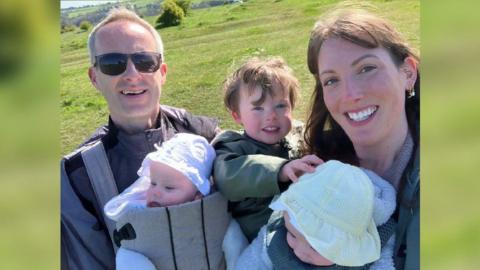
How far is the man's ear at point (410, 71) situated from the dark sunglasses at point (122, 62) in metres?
0.83

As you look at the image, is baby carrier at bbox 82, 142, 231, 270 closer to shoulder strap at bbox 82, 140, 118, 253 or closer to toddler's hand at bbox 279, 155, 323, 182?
shoulder strap at bbox 82, 140, 118, 253

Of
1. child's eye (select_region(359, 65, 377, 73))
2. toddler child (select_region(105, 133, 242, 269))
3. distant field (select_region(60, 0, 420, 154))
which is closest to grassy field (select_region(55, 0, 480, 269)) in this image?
distant field (select_region(60, 0, 420, 154))

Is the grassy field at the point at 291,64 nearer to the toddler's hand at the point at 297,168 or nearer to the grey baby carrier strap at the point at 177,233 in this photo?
the toddler's hand at the point at 297,168

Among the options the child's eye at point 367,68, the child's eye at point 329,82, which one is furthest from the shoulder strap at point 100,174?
the child's eye at point 367,68

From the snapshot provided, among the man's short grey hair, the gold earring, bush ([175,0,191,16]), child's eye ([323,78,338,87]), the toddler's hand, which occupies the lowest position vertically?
the toddler's hand

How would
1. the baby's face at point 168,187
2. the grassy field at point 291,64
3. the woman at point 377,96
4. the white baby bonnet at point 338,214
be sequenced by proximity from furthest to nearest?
1. the grassy field at point 291,64
2. the baby's face at point 168,187
3. the woman at point 377,96
4. the white baby bonnet at point 338,214

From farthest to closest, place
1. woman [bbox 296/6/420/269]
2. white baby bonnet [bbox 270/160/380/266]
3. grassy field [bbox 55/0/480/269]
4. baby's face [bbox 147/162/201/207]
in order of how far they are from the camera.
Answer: grassy field [bbox 55/0/480/269] < baby's face [bbox 147/162/201/207] < woman [bbox 296/6/420/269] < white baby bonnet [bbox 270/160/380/266]

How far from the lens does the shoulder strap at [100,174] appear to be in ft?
7.00

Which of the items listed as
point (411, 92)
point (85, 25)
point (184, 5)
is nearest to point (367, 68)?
point (411, 92)

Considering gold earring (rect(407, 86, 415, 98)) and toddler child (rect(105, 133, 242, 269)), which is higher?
gold earring (rect(407, 86, 415, 98))

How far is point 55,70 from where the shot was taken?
2189mm

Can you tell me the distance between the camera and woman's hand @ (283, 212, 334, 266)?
70.7 inches

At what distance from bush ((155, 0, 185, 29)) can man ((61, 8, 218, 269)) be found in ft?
0.18

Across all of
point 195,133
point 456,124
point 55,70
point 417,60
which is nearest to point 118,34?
point 55,70
